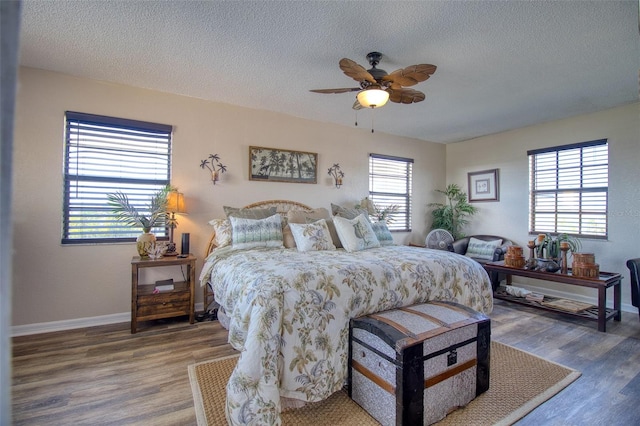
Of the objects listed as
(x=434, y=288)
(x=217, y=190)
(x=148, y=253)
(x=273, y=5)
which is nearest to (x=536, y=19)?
(x=273, y=5)

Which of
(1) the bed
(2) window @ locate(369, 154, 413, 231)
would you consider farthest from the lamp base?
(2) window @ locate(369, 154, 413, 231)

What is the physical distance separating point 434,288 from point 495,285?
2.49m

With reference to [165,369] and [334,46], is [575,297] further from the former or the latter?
[165,369]

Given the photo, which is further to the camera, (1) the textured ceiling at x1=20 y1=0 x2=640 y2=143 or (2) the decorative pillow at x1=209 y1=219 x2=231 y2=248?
(2) the decorative pillow at x1=209 y1=219 x2=231 y2=248

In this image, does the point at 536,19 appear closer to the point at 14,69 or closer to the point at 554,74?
the point at 554,74

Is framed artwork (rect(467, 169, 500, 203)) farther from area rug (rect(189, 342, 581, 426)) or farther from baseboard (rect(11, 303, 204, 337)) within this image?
baseboard (rect(11, 303, 204, 337))

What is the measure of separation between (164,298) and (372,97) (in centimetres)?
274

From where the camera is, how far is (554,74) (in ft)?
9.46

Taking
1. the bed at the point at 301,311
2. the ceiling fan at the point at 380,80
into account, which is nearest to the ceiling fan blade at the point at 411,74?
the ceiling fan at the point at 380,80

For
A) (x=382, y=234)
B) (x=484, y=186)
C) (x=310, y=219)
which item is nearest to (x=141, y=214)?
(x=310, y=219)

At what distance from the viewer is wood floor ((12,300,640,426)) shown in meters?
1.75

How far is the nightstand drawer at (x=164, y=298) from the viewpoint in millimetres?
2883

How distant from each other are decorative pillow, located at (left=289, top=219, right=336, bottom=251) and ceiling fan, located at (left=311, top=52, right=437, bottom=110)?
133 cm

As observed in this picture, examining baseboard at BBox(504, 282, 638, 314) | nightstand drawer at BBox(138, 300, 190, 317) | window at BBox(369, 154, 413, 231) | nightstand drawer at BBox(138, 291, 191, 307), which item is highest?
window at BBox(369, 154, 413, 231)
